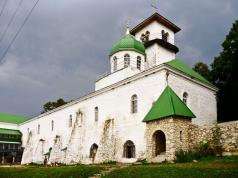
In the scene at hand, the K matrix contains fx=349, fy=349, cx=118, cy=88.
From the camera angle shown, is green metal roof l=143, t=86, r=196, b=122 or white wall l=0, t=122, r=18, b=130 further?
white wall l=0, t=122, r=18, b=130

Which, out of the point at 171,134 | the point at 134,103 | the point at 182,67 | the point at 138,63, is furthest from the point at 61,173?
the point at 138,63

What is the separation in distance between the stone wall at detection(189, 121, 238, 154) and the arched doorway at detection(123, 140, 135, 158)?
676 cm

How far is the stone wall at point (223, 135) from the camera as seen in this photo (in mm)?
22812

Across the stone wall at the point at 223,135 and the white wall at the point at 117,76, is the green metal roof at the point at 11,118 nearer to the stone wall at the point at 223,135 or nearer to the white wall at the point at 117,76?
the white wall at the point at 117,76

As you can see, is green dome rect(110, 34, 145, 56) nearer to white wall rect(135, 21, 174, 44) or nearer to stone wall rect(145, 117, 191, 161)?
white wall rect(135, 21, 174, 44)

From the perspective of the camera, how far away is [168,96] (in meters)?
27.1

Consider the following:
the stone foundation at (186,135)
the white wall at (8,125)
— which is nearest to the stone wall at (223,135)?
the stone foundation at (186,135)

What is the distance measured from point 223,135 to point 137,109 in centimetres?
934

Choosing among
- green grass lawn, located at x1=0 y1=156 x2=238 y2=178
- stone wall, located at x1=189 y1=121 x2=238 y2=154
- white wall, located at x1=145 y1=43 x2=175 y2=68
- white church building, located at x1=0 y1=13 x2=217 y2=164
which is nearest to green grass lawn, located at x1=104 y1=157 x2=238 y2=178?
green grass lawn, located at x1=0 y1=156 x2=238 y2=178

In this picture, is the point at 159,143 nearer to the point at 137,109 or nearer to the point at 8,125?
the point at 137,109

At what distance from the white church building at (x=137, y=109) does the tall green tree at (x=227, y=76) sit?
286 centimetres

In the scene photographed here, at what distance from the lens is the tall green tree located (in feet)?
115

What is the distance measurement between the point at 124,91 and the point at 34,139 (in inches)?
924

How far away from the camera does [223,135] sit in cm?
2334
